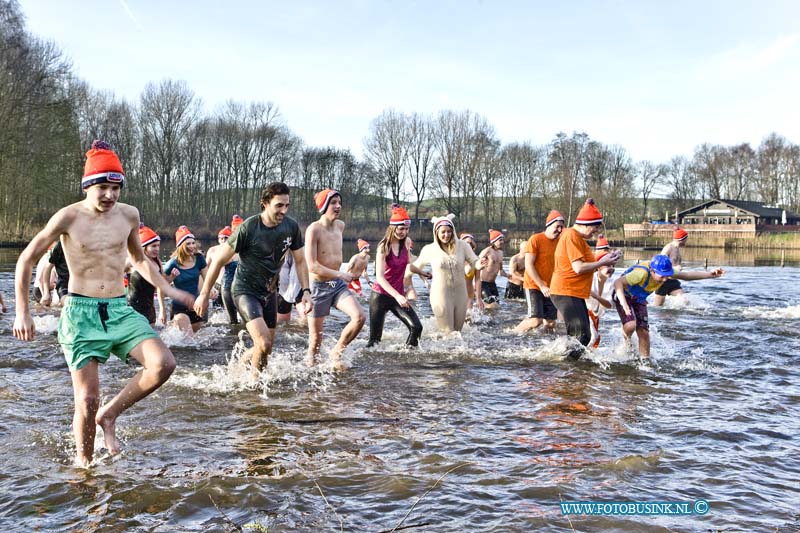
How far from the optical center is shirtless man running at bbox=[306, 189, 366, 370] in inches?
297

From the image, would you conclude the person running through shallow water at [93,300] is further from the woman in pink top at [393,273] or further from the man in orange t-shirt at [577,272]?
the man in orange t-shirt at [577,272]

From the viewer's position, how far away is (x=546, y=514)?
4.11 meters

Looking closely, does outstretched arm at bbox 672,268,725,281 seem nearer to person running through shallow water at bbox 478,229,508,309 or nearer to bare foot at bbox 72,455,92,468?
person running through shallow water at bbox 478,229,508,309

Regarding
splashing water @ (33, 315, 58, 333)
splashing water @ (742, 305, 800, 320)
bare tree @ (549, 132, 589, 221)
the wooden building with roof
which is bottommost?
splashing water @ (742, 305, 800, 320)

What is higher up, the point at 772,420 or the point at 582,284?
the point at 582,284

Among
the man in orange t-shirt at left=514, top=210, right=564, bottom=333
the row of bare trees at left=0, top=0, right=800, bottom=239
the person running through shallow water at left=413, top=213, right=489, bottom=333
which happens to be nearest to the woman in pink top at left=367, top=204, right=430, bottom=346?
the person running through shallow water at left=413, top=213, right=489, bottom=333

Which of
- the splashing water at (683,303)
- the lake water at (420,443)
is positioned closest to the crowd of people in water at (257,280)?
the lake water at (420,443)

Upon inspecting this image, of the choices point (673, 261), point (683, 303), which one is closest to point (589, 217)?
point (673, 261)

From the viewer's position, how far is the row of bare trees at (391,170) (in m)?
57.7

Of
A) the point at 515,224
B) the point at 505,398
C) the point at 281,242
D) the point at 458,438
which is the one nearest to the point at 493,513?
the point at 458,438

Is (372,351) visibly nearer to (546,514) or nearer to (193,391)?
(193,391)

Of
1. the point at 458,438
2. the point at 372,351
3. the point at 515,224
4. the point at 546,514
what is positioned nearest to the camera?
the point at 546,514

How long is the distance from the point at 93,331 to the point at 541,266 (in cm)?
661

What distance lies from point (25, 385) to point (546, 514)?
5.81m
